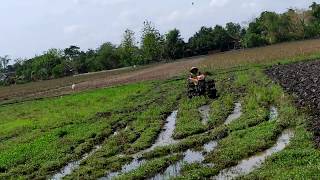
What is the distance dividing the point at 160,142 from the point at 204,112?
6397 mm

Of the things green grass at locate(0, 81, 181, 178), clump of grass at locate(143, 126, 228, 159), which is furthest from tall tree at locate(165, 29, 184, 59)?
clump of grass at locate(143, 126, 228, 159)

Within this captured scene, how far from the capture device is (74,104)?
40625 mm

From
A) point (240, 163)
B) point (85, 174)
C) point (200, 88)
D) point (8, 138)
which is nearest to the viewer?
point (240, 163)

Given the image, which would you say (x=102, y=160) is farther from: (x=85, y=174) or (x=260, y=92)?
(x=260, y=92)

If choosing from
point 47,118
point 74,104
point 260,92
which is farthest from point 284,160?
point 74,104

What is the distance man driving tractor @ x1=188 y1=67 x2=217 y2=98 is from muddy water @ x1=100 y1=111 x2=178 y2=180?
372 cm

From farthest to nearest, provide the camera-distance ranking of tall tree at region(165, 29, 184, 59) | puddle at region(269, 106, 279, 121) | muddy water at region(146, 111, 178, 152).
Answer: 1. tall tree at region(165, 29, 184, 59)
2. puddle at region(269, 106, 279, 121)
3. muddy water at region(146, 111, 178, 152)

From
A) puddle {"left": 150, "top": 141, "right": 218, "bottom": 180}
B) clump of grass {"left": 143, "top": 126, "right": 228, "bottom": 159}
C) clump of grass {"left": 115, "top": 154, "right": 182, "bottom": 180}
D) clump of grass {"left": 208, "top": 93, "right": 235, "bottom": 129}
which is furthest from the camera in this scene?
clump of grass {"left": 208, "top": 93, "right": 235, "bottom": 129}

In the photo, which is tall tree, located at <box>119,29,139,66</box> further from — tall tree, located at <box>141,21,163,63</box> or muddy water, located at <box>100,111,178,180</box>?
muddy water, located at <box>100,111,178,180</box>

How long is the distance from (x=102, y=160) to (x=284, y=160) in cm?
696

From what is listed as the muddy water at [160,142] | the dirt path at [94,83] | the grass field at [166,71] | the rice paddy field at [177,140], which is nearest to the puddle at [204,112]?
the rice paddy field at [177,140]

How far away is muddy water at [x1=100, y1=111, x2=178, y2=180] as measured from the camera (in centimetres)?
1655

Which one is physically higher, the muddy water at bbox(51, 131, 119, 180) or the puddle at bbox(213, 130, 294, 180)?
the puddle at bbox(213, 130, 294, 180)

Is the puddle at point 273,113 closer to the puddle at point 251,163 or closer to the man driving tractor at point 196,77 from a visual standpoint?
the puddle at point 251,163
